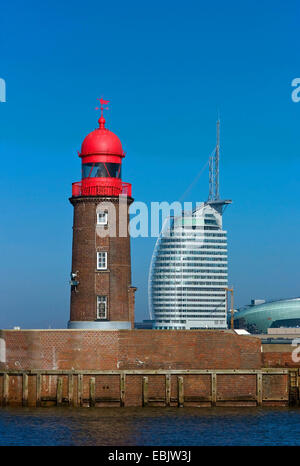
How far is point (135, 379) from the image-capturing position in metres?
47.0

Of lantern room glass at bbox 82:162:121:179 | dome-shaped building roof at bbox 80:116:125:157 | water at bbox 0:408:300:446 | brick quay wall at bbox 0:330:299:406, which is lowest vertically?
water at bbox 0:408:300:446

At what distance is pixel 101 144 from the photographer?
5109cm

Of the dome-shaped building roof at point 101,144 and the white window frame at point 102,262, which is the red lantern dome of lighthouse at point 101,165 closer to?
Answer: the dome-shaped building roof at point 101,144

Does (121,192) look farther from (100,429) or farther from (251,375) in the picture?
(100,429)

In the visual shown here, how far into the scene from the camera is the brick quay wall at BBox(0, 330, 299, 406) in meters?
46.8

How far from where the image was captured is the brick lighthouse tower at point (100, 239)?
5119 centimetres

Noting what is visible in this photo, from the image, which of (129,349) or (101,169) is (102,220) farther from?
(129,349)

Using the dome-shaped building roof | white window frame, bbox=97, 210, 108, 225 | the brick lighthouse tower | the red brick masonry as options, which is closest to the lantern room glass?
the brick lighthouse tower

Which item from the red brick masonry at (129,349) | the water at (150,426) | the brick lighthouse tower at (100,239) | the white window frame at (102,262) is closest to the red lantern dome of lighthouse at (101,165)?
the brick lighthouse tower at (100,239)

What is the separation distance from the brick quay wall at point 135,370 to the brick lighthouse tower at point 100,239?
3639 mm

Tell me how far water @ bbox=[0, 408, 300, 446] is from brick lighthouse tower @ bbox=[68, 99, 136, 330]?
7302 millimetres

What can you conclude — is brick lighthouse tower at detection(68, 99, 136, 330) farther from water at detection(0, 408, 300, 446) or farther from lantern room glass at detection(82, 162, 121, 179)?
water at detection(0, 408, 300, 446)
